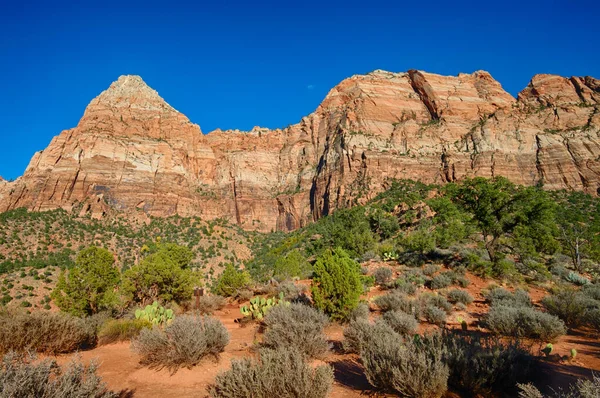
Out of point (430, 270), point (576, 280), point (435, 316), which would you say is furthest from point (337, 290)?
point (576, 280)

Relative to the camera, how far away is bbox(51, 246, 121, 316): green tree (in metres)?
11.5

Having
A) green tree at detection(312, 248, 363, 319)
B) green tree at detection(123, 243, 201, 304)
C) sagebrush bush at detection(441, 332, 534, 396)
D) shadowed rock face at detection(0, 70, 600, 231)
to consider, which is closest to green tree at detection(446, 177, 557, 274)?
green tree at detection(312, 248, 363, 319)

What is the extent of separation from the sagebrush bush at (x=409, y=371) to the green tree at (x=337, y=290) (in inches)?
192

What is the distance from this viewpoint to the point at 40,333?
592cm

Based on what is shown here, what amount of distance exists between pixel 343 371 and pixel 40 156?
83.3 meters

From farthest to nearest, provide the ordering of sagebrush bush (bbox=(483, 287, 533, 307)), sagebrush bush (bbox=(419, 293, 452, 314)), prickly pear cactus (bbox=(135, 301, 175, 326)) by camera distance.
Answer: sagebrush bush (bbox=(419, 293, 452, 314))
sagebrush bush (bbox=(483, 287, 533, 307))
prickly pear cactus (bbox=(135, 301, 175, 326))

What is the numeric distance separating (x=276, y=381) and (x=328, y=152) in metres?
74.9

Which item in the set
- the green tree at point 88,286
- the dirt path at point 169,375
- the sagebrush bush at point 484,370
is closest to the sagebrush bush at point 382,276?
the dirt path at point 169,375

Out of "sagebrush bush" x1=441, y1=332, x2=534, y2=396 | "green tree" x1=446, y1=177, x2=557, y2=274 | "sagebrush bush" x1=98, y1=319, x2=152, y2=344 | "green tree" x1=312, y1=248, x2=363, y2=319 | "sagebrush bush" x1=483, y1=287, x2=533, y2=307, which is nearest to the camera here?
"sagebrush bush" x1=441, y1=332, x2=534, y2=396

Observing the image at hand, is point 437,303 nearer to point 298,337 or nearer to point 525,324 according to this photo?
point 525,324

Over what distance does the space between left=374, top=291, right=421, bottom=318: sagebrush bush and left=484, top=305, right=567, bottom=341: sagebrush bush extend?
2.22 metres

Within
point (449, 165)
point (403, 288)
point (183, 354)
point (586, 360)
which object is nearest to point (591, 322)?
point (586, 360)

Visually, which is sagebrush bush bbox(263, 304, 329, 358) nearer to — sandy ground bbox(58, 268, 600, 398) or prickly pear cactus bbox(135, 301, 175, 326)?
sandy ground bbox(58, 268, 600, 398)

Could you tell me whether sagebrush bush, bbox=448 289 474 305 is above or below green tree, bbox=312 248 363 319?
below
